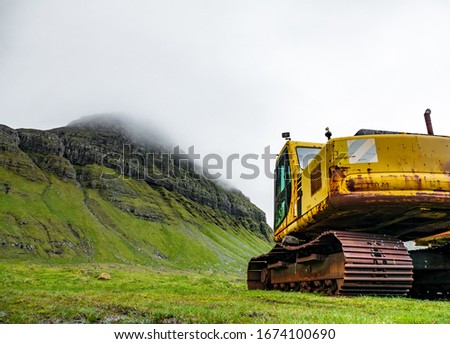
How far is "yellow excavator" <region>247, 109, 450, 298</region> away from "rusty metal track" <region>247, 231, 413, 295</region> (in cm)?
2

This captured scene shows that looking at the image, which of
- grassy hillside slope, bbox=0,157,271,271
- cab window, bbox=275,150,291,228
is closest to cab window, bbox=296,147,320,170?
cab window, bbox=275,150,291,228

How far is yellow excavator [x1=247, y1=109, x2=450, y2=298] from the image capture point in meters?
9.49

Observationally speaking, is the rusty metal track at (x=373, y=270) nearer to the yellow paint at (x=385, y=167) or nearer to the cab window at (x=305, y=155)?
the yellow paint at (x=385, y=167)

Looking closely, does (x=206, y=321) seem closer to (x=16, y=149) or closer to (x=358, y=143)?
(x=358, y=143)

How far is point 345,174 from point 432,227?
387 cm

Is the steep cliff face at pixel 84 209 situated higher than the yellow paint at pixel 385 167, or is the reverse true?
the steep cliff face at pixel 84 209

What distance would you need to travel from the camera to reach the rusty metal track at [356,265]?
9.70 metres

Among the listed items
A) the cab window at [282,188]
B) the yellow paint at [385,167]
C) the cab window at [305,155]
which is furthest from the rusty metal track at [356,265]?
the cab window at [305,155]

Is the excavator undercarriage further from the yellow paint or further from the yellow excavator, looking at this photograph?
the yellow paint

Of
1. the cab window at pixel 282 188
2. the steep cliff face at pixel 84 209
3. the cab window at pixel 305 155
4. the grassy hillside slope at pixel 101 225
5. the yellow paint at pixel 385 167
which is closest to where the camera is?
the yellow paint at pixel 385 167

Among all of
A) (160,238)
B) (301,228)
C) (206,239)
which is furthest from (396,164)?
(206,239)

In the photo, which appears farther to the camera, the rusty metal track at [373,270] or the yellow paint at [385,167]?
the rusty metal track at [373,270]

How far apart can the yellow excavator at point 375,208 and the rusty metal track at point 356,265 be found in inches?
0.9

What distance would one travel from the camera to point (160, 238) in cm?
15450
